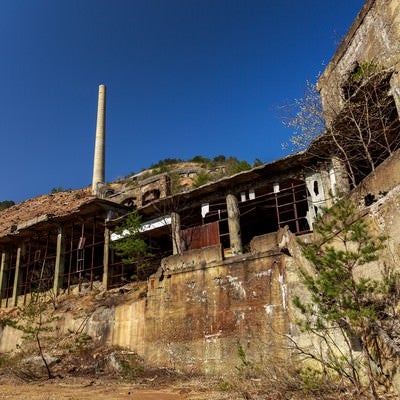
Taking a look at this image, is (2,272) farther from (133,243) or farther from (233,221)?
(233,221)

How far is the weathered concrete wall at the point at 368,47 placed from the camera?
1435 centimetres

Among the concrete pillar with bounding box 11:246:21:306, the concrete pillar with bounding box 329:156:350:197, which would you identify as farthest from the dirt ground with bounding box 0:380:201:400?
the concrete pillar with bounding box 11:246:21:306

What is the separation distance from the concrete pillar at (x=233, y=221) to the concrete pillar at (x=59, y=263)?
10.9 metres

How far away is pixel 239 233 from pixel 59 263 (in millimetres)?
11527

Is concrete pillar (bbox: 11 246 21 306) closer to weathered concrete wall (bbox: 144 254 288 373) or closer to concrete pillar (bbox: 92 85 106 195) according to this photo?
concrete pillar (bbox: 92 85 106 195)

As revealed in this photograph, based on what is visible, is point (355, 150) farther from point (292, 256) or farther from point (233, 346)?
point (233, 346)

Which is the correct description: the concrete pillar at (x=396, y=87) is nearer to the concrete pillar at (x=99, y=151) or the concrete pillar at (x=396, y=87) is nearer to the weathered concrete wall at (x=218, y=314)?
the weathered concrete wall at (x=218, y=314)

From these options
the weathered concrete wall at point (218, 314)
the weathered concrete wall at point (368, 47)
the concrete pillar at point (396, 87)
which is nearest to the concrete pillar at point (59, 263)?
the weathered concrete wall at point (218, 314)

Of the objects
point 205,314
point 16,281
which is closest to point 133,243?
point 205,314

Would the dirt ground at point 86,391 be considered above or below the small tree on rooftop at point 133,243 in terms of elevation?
below

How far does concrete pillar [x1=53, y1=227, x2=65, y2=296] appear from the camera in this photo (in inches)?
910

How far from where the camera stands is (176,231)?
773 inches

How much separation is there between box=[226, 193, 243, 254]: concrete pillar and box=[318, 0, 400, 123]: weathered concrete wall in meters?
5.37

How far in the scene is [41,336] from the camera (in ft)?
59.6
